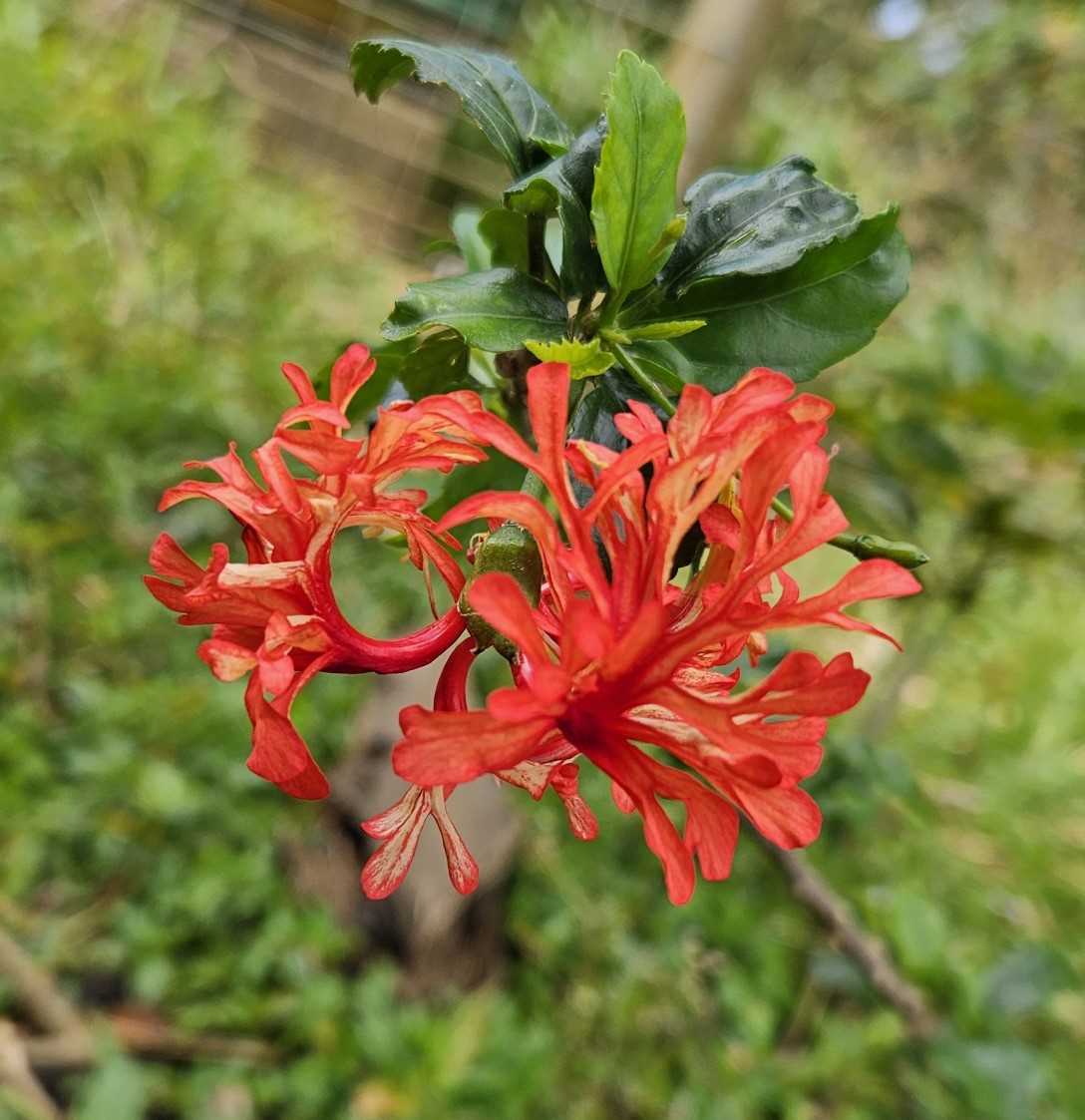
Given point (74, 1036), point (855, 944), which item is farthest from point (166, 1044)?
point (855, 944)

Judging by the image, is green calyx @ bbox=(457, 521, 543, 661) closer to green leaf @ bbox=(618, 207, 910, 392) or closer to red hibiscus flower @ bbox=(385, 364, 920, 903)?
red hibiscus flower @ bbox=(385, 364, 920, 903)

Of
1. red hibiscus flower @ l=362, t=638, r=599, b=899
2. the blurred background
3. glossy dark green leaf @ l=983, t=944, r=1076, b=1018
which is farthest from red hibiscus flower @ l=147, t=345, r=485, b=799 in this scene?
glossy dark green leaf @ l=983, t=944, r=1076, b=1018

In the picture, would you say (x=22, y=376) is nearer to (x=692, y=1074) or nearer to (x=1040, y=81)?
(x=692, y=1074)

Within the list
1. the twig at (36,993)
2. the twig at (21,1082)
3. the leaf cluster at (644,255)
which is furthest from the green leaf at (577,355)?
the twig at (36,993)

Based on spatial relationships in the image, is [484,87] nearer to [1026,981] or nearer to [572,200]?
[572,200]

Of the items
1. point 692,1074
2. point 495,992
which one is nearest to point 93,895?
point 495,992
